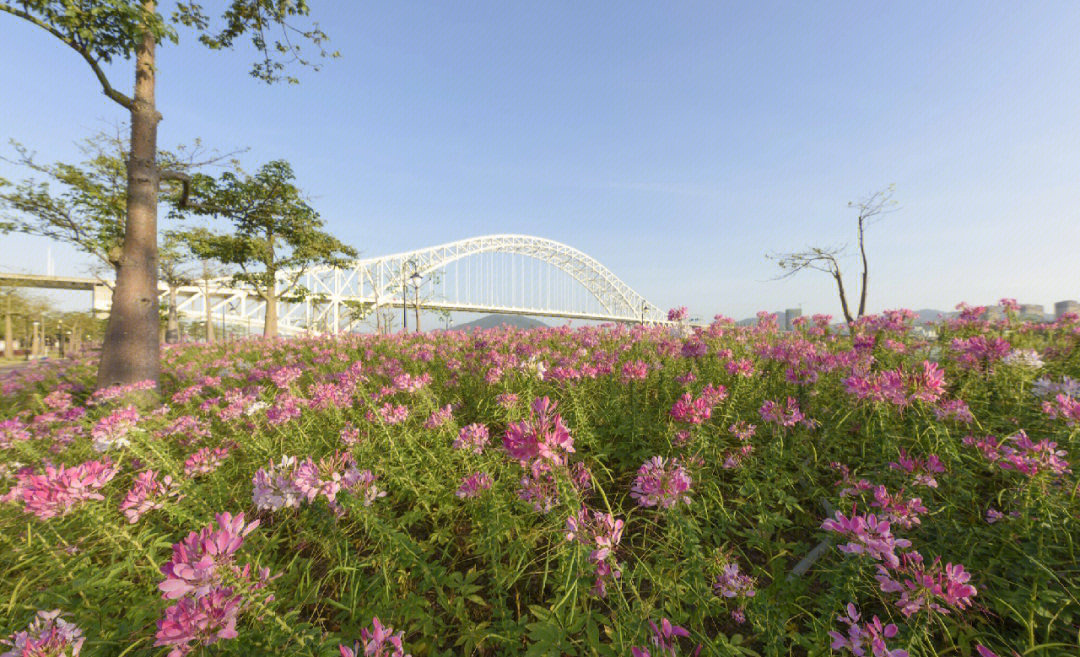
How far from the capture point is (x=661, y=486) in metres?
1.56

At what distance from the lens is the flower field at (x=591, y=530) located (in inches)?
53.4

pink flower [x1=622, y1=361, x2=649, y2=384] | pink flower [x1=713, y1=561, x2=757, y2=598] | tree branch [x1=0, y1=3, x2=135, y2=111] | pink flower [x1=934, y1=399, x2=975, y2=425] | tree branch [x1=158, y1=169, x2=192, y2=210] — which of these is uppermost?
tree branch [x1=0, y1=3, x2=135, y2=111]

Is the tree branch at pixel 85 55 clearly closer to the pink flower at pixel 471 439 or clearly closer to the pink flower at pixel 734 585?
the pink flower at pixel 471 439

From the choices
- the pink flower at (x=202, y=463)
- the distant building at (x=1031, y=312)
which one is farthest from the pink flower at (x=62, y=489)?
the distant building at (x=1031, y=312)

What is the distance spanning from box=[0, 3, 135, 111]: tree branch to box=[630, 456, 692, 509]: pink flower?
9307 mm

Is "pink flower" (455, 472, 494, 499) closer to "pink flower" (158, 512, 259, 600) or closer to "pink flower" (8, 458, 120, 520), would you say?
"pink flower" (158, 512, 259, 600)

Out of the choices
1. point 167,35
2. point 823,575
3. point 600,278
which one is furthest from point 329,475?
point 600,278

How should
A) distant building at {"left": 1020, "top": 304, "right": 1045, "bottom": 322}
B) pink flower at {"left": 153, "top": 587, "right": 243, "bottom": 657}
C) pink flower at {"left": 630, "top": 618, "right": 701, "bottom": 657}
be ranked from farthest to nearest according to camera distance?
distant building at {"left": 1020, "top": 304, "right": 1045, "bottom": 322} < pink flower at {"left": 630, "top": 618, "right": 701, "bottom": 657} < pink flower at {"left": 153, "top": 587, "right": 243, "bottom": 657}

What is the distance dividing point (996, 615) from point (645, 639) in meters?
1.55

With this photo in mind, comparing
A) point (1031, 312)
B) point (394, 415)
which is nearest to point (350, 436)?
point (394, 415)

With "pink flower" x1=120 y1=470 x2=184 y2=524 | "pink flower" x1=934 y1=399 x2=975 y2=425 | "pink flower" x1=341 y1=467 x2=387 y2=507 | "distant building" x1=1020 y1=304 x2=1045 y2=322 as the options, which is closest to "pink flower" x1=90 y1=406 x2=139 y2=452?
"pink flower" x1=120 y1=470 x2=184 y2=524

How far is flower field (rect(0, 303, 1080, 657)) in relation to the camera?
1.36 m

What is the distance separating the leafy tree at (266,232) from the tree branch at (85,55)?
2.41m

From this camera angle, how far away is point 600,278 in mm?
100812
